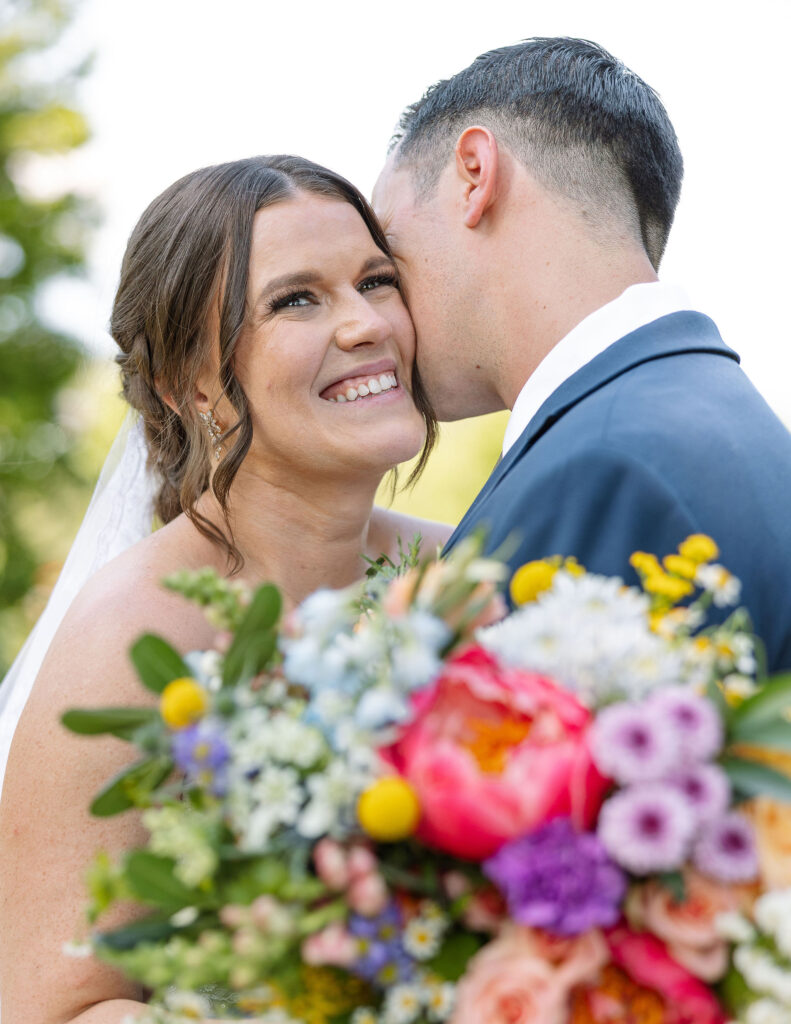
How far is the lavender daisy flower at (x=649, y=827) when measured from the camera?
117 centimetres

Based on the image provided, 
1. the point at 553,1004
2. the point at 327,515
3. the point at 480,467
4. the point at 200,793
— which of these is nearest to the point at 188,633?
the point at 327,515

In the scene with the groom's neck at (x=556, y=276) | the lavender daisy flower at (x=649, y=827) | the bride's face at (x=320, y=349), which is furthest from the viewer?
the bride's face at (x=320, y=349)

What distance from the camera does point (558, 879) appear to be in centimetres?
118

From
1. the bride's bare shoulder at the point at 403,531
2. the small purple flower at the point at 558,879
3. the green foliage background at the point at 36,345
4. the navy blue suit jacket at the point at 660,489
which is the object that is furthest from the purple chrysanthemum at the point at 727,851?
the green foliage background at the point at 36,345

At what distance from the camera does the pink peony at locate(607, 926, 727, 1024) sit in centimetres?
125

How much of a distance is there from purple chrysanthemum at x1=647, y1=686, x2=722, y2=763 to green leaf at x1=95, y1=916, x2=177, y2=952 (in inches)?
27.6

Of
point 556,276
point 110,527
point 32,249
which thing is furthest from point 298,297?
point 32,249

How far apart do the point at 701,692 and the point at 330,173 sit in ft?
8.23

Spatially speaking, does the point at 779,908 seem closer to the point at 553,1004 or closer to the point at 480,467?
the point at 553,1004

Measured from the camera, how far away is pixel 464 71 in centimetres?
332

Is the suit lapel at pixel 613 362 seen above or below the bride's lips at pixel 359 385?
above

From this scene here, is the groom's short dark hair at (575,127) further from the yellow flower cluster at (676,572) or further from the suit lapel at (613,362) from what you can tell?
the yellow flower cluster at (676,572)

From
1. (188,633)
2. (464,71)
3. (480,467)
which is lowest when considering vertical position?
(480,467)

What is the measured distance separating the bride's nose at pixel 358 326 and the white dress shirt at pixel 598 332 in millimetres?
627
